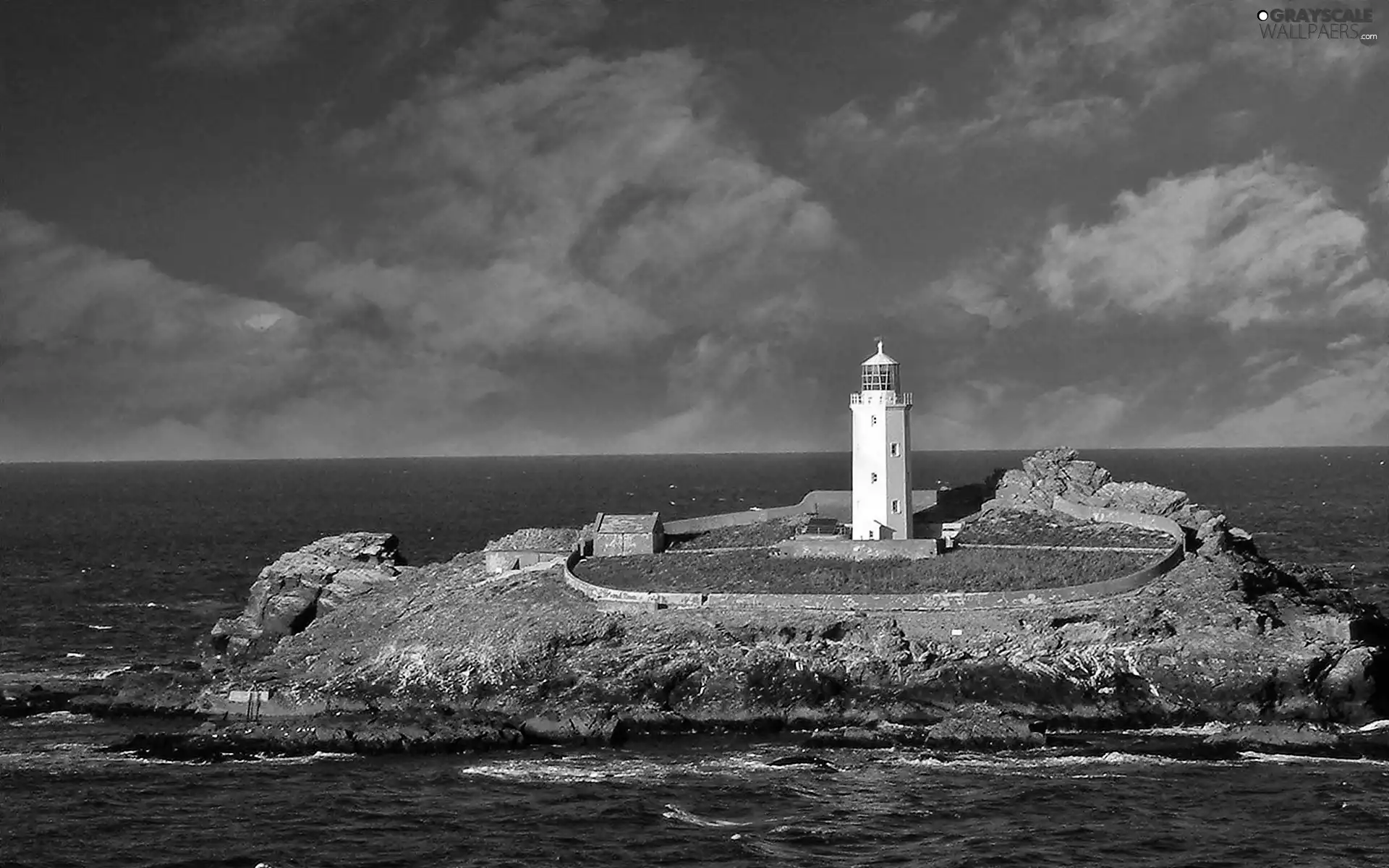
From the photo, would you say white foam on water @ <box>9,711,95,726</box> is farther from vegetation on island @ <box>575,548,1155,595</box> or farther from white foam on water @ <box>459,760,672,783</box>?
vegetation on island @ <box>575,548,1155,595</box>

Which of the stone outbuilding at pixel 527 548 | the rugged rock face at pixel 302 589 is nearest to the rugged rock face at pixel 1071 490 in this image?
the stone outbuilding at pixel 527 548

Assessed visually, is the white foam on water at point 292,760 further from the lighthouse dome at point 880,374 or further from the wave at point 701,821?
the lighthouse dome at point 880,374

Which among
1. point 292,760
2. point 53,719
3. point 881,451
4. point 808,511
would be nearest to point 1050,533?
point 881,451

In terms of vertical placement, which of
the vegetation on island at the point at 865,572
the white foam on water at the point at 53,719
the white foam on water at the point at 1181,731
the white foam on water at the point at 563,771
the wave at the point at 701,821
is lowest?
the wave at the point at 701,821

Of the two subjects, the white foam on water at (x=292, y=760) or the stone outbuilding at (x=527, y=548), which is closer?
the white foam on water at (x=292, y=760)

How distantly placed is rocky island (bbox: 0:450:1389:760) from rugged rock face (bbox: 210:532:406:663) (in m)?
3.02

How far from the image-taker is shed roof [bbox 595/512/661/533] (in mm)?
76875

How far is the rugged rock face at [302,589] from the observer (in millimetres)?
73500

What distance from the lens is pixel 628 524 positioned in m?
77.4

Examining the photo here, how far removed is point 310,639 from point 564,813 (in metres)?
25.0

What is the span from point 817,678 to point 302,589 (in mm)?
27748

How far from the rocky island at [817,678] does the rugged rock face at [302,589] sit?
3.02m

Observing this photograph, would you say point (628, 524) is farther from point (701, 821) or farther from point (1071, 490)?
point (701, 821)

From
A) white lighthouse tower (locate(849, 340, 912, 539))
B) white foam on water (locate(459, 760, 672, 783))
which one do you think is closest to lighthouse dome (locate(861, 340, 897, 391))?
white lighthouse tower (locate(849, 340, 912, 539))
